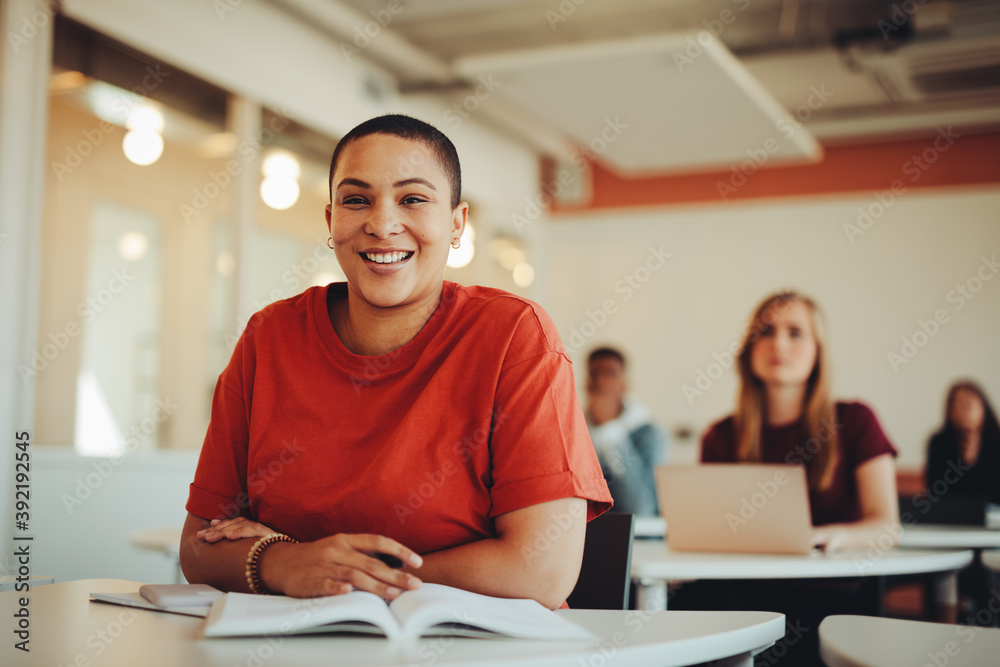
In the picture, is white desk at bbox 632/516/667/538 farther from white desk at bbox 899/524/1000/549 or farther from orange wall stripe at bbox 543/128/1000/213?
orange wall stripe at bbox 543/128/1000/213

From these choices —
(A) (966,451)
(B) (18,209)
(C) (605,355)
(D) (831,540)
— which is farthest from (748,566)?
(A) (966,451)

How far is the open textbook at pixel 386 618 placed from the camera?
0.98 m

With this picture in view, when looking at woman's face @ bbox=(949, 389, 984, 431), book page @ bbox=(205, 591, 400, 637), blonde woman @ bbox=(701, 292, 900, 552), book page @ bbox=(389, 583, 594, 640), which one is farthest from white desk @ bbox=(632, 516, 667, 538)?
woman's face @ bbox=(949, 389, 984, 431)

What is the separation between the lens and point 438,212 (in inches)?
59.6

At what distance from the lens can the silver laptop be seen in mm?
2141

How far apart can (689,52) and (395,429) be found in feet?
12.1

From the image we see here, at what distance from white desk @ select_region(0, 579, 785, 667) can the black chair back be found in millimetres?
361

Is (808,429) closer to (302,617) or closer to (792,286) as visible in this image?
(302,617)

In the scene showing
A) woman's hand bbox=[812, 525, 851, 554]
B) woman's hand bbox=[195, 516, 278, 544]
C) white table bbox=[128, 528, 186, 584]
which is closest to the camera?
woman's hand bbox=[195, 516, 278, 544]

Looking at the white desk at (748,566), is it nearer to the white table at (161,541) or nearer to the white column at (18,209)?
the white table at (161,541)

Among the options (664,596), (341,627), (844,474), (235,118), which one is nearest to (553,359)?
(341,627)

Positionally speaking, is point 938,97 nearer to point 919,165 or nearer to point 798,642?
point 919,165

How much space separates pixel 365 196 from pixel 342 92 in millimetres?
4169

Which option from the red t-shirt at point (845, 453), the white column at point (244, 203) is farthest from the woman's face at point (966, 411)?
the white column at point (244, 203)
